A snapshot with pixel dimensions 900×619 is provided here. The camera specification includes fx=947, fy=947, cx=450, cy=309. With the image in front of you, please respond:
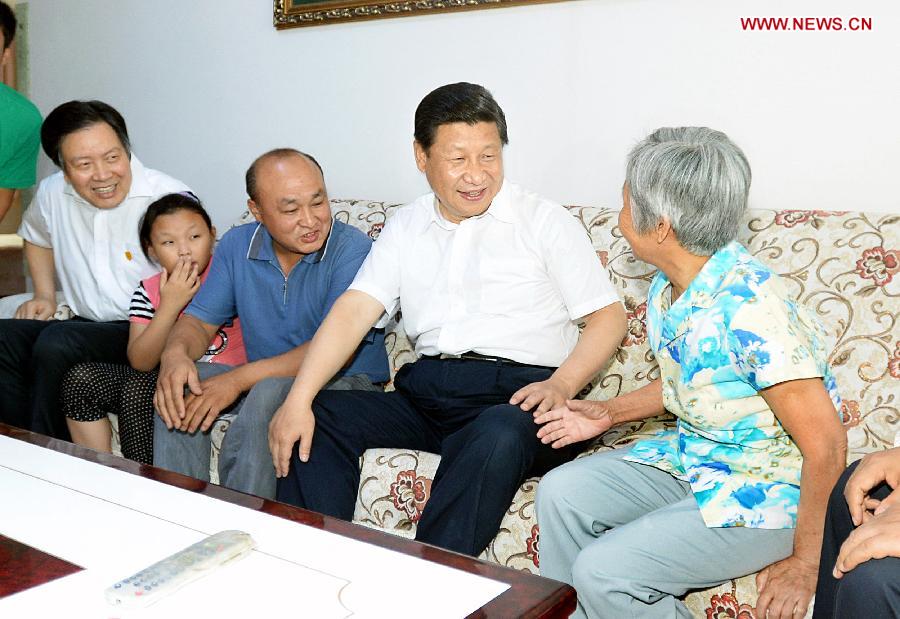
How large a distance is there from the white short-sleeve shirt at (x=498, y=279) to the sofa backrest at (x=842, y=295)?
6.9 inches

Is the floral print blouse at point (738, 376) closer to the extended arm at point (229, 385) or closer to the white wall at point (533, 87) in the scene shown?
the white wall at point (533, 87)

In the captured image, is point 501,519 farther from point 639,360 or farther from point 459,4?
point 459,4

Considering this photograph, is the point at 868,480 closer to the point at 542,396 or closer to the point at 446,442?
the point at 542,396

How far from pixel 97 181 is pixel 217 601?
1.92m

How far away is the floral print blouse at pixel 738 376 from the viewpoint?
4.75ft

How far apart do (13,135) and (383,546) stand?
2.38 metres

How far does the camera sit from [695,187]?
154cm

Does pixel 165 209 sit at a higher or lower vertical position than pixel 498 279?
higher

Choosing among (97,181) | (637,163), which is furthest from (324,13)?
(637,163)

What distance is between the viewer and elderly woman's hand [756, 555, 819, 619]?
1.44 meters

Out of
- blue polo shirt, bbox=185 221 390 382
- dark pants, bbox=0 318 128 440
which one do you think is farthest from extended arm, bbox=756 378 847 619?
dark pants, bbox=0 318 128 440

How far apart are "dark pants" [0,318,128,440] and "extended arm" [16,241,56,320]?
4.2 inches

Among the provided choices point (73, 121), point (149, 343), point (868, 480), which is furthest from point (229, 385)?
point (868, 480)

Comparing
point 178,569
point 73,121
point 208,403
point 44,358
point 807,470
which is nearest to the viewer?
point 178,569
